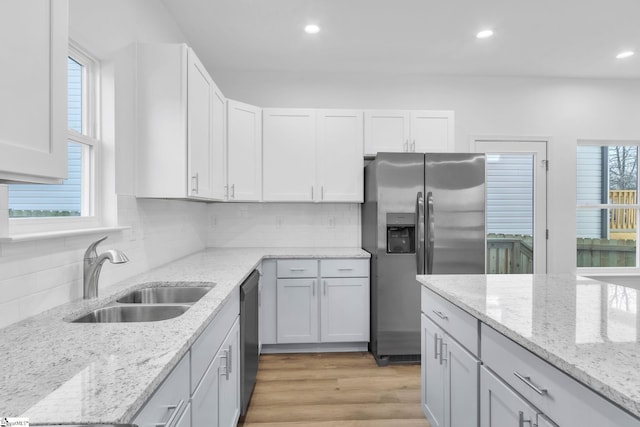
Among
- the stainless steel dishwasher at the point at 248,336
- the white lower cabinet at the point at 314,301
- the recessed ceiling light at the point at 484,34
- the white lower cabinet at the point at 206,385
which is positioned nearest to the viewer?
the white lower cabinet at the point at 206,385

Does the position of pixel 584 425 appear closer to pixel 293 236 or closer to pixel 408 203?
pixel 408 203

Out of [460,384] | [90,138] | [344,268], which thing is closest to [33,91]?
[90,138]

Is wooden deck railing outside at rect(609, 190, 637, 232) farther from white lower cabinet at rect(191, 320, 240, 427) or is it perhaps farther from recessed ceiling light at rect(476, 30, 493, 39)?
white lower cabinet at rect(191, 320, 240, 427)

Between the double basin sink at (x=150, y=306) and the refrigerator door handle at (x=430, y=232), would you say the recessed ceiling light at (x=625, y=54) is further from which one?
the double basin sink at (x=150, y=306)

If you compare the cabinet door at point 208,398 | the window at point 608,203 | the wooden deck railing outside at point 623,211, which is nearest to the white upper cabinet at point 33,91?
the cabinet door at point 208,398

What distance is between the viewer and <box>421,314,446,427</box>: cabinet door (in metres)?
1.76

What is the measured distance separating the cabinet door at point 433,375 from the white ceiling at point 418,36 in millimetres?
2278

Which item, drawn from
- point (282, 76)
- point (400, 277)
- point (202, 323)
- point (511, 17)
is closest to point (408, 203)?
point (400, 277)

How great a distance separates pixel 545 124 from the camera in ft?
13.0

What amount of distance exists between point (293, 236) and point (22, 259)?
2.62m

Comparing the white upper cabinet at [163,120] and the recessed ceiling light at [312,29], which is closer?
the white upper cabinet at [163,120]

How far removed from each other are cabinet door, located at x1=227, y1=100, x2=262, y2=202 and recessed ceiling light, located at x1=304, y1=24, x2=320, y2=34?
0.86 meters

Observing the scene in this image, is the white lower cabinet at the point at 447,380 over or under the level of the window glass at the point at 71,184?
under

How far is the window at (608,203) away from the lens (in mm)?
4043
